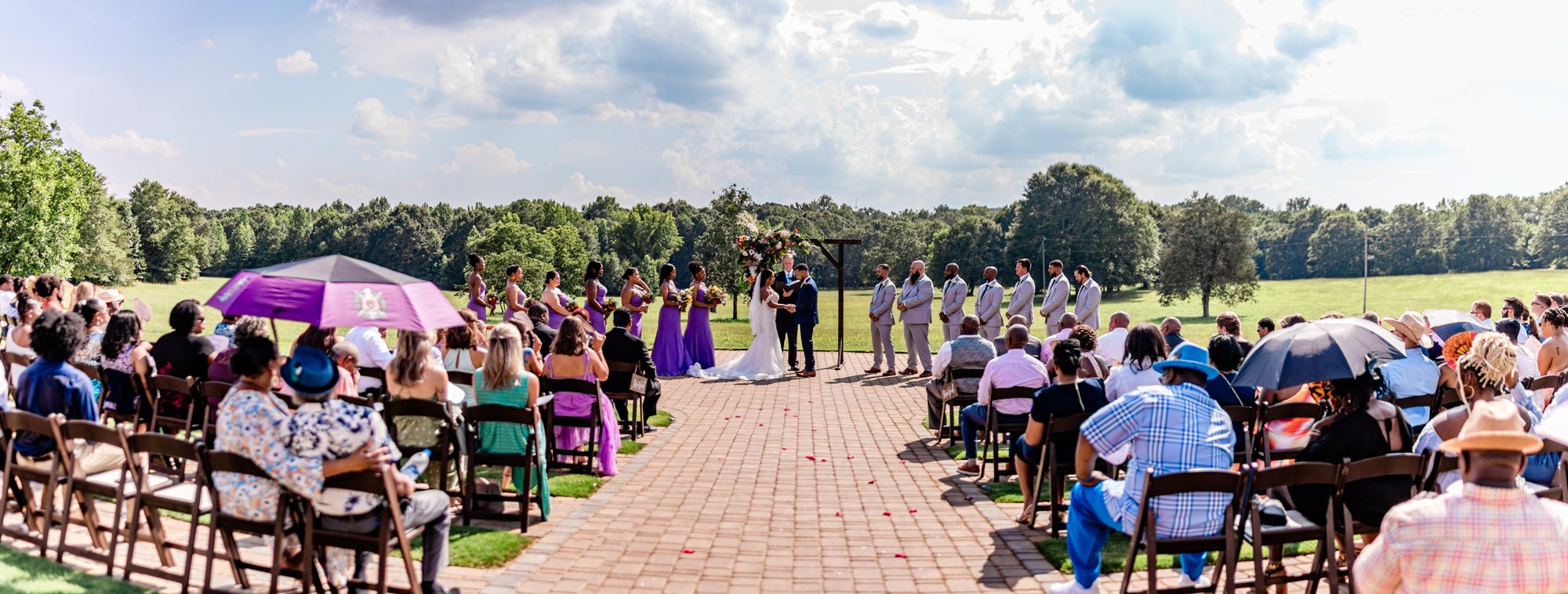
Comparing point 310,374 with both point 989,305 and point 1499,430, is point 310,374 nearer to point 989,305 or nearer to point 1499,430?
point 1499,430

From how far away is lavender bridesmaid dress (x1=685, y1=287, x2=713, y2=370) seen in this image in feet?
59.7

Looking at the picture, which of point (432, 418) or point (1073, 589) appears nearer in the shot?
point (1073, 589)

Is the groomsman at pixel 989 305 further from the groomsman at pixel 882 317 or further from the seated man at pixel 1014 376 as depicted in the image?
Result: the seated man at pixel 1014 376

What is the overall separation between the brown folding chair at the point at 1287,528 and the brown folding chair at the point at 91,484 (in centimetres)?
581

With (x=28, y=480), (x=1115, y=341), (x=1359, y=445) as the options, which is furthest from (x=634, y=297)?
(x=1359, y=445)

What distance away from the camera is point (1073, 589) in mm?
5461

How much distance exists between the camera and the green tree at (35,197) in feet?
142

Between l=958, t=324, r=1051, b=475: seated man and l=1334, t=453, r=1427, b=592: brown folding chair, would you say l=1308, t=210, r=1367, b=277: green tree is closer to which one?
l=958, t=324, r=1051, b=475: seated man

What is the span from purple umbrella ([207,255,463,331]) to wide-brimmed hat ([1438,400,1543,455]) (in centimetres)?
528

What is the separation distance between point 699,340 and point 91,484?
43.1 ft

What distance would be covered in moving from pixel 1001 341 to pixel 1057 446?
5950mm

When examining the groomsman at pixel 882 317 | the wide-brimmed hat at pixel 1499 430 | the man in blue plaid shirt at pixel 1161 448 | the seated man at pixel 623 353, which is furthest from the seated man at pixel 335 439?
Answer: the groomsman at pixel 882 317

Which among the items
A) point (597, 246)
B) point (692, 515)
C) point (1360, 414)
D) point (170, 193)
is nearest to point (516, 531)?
point (692, 515)

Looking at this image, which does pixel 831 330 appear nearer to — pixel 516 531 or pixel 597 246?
pixel 516 531
